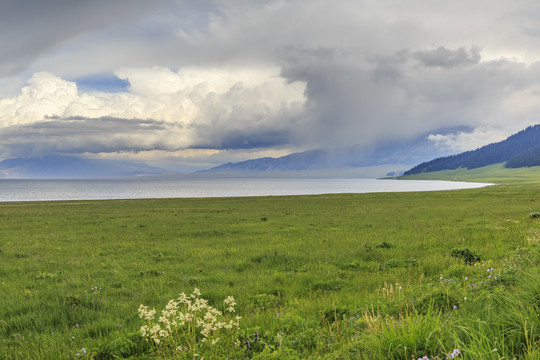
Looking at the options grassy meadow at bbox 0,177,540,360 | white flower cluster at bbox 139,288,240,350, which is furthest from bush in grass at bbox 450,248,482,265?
white flower cluster at bbox 139,288,240,350

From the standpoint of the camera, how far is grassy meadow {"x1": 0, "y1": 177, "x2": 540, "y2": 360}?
13.7 ft

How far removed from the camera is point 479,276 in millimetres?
8328

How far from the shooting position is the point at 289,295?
9266mm

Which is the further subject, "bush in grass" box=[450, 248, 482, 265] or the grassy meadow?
"bush in grass" box=[450, 248, 482, 265]

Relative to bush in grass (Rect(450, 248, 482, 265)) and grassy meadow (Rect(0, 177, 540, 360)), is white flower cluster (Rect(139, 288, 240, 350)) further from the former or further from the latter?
bush in grass (Rect(450, 248, 482, 265))

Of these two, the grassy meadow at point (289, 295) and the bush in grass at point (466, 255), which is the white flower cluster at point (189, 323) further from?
the bush in grass at point (466, 255)

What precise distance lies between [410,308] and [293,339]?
8.39 feet

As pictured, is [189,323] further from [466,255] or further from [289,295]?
[466,255]

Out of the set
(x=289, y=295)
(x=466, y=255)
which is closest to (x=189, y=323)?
(x=289, y=295)

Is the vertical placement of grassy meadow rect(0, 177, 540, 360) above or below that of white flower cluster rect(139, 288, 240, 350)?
below

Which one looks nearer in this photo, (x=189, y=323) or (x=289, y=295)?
(x=189, y=323)

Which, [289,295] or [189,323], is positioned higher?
[189,323]

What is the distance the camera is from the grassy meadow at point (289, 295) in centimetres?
418

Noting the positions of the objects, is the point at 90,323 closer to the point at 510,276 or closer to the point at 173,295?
the point at 173,295
